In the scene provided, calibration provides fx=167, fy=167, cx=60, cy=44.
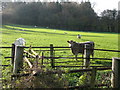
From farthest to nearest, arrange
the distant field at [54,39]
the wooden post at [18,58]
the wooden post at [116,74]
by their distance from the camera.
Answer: the distant field at [54,39] < the wooden post at [18,58] < the wooden post at [116,74]

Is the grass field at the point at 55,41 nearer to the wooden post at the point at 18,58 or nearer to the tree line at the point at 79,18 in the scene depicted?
the wooden post at the point at 18,58

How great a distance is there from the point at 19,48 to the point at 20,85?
1.97 m

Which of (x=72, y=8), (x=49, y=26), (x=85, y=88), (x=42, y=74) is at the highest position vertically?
(x=72, y=8)

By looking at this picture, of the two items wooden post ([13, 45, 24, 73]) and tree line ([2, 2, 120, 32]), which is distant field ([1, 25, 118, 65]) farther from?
tree line ([2, 2, 120, 32])

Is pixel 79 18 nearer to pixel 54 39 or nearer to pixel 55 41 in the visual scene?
pixel 54 39

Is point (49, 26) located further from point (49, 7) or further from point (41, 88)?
point (41, 88)

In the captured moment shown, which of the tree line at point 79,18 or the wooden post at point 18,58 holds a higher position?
the tree line at point 79,18

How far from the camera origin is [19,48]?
534 centimetres

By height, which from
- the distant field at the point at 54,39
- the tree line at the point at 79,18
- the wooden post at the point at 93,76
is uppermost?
the tree line at the point at 79,18

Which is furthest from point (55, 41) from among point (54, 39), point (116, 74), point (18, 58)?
point (116, 74)

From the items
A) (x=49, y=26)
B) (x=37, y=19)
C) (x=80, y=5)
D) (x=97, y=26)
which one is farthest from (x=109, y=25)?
(x=37, y=19)

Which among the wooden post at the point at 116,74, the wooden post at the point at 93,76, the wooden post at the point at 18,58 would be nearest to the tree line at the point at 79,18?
the wooden post at the point at 18,58

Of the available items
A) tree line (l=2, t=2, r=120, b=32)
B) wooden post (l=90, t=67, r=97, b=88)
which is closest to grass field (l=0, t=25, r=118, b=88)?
wooden post (l=90, t=67, r=97, b=88)

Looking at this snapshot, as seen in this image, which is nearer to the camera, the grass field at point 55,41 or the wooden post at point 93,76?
the wooden post at point 93,76
